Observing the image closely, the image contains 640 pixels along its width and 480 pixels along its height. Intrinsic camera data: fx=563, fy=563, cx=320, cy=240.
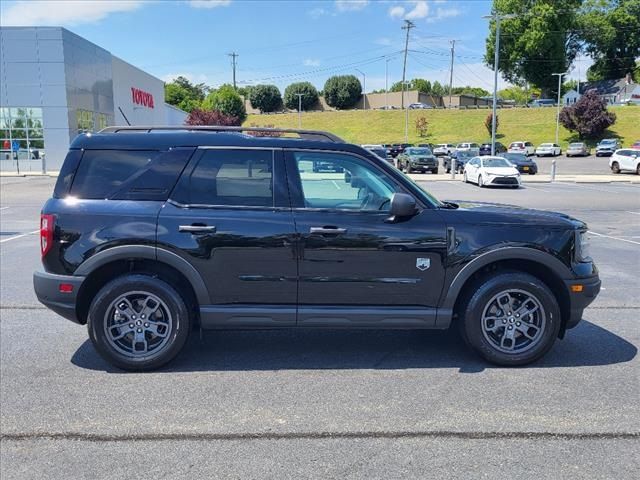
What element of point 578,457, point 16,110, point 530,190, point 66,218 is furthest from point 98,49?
point 578,457

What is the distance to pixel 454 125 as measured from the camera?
85.8m

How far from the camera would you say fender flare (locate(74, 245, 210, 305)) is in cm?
438

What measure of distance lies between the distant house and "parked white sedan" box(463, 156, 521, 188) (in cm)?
7008

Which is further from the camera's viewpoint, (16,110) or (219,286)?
(16,110)

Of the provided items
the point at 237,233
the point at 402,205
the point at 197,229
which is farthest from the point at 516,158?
the point at 197,229

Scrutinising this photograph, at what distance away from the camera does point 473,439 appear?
3.43 meters

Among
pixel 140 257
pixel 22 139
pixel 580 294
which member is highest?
pixel 22 139

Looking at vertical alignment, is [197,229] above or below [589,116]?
below

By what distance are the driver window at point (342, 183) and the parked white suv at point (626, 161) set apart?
3660 centimetres

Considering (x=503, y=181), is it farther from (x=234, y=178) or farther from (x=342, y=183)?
(x=234, y=178)

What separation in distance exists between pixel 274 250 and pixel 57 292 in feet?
5.78

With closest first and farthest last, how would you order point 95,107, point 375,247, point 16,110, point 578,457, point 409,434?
point 578,457 < point 409,434 < point 375,247 < point 16,110 < point 95,107

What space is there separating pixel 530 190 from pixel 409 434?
22754 mm

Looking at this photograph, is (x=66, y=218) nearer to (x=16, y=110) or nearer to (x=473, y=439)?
(x=473, y=439)
